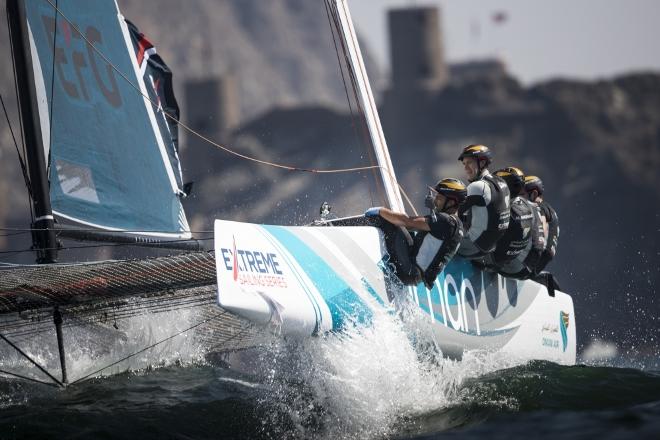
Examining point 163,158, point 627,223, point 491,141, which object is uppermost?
point 163,158

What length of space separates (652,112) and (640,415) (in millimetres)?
43766

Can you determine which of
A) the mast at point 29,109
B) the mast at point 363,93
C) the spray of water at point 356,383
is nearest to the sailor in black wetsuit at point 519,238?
the mast at point 363,93

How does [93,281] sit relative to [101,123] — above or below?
below

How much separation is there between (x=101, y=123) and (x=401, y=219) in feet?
9.69

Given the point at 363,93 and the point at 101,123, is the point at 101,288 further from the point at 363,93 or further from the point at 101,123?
the point at 101,123

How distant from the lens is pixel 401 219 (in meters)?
6.81

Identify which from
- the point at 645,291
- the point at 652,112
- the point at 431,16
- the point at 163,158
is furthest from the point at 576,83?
the point at 163,158

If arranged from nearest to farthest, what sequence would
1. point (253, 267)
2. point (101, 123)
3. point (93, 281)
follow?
point (253, 267) → point (93, 281) → point (101, 123)

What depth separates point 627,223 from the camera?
4097 cm

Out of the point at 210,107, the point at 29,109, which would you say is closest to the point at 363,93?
the point at 29,109

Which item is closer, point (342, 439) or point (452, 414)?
point (342, 439)

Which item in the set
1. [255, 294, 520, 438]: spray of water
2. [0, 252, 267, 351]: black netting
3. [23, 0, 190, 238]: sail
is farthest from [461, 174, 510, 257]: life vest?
[23, 0, 190, 238]: sail

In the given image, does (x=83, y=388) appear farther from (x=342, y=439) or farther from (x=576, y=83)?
(x=576, y=83)

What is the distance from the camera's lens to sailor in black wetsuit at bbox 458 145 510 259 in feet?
24.1
